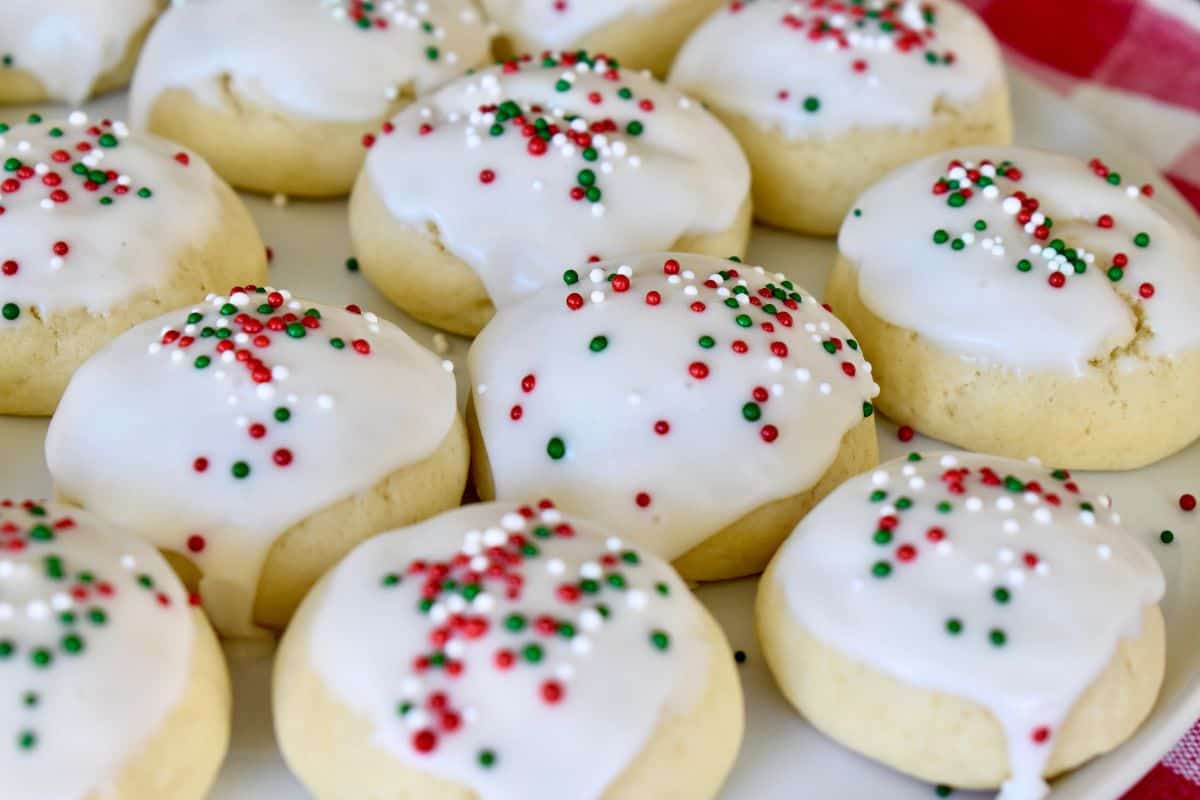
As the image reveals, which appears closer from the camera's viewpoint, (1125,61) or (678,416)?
(678,416)

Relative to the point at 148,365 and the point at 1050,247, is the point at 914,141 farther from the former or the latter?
the point at 148,365

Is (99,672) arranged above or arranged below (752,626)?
above

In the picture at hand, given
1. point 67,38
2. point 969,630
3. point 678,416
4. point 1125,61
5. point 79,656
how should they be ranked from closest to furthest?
point 79,656, point 969,630, point 678,416, point 67,38, point 1125,61

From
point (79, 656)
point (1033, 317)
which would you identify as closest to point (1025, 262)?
point (1033, 317)

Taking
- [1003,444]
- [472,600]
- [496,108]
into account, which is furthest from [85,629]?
[1003,444]

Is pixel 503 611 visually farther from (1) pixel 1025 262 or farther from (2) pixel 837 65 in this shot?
(2) pixel 837 65

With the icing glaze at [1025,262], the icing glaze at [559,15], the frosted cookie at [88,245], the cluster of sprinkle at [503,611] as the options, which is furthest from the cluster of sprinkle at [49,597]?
the icing glaze at [559,15]

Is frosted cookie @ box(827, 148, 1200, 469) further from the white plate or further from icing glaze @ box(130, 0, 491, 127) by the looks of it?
icing glaze @ box(130, 0, 491, 127)
